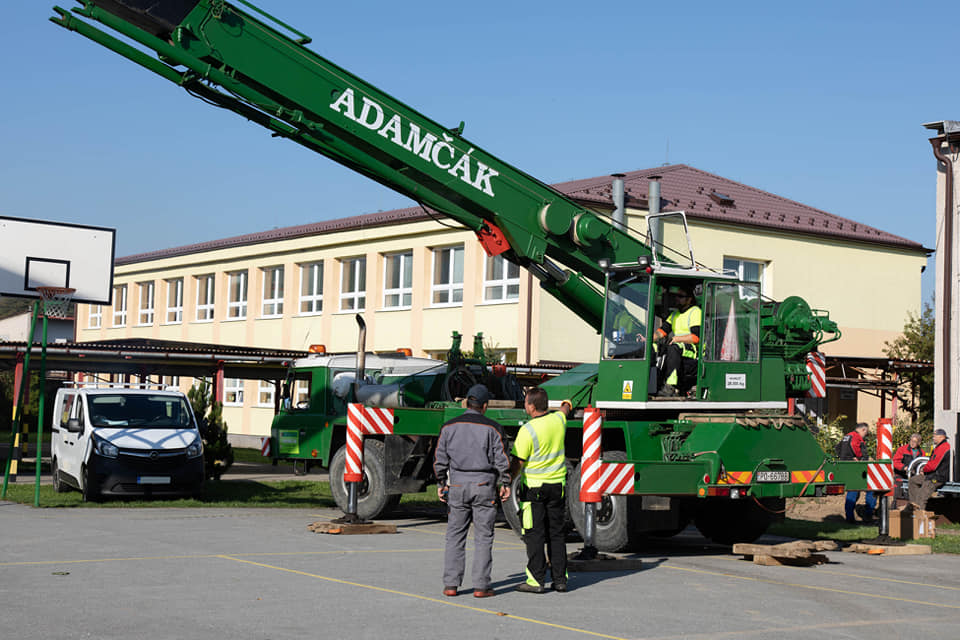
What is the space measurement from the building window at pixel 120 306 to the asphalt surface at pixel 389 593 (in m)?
45.1

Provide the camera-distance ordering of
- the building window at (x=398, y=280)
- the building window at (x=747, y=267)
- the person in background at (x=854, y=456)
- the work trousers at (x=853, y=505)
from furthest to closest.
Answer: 1. the building window at (x=398, y=280)
2. the building window at (x=747, y=267)
3. the work trousers at (x=853, y=505)
4. the person in background at (x=854, y=456)

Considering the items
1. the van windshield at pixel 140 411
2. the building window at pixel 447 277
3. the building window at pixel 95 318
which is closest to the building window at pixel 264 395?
the building window at pixel 447 277

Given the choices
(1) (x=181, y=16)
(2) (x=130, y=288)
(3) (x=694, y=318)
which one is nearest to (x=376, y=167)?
(1) (x=181, y=16)

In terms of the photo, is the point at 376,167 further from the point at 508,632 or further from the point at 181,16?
the point at 508,632

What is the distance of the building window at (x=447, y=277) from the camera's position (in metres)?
38.3

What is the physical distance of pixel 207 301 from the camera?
52.1 meters

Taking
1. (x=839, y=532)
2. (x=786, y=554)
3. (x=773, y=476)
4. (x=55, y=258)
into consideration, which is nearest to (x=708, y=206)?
(x=55, y=258)

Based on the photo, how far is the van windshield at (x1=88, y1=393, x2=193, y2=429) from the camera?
1997 centimetres

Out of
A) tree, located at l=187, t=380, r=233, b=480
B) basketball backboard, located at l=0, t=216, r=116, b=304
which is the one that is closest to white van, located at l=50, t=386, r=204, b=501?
tree, located at l=187, t=380, r=233, b=480

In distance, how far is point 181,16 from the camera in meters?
13.5

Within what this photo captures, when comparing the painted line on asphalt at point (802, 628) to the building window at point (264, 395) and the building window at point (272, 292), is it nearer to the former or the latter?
the building window at point (264, 395)

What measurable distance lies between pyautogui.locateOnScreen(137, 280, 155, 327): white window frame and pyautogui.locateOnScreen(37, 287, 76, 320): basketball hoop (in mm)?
34891

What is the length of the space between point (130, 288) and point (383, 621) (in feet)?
169

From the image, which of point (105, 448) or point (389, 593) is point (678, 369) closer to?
point (389, 593)
